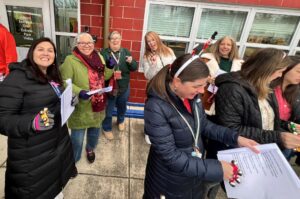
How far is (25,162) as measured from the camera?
1850 millimetres

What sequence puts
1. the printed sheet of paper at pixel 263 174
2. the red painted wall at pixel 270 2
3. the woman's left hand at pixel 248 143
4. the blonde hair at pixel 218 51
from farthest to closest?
the red painted wall at pixel 270 2 < the blonde hair at pixel 218 51 < the woman's left hand at pixel 248 143 < the printed sheet of paper at pixel 263 174

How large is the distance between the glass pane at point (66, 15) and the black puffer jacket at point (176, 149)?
10.3 feet

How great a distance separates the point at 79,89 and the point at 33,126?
91cm

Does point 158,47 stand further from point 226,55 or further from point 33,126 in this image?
point 33,126

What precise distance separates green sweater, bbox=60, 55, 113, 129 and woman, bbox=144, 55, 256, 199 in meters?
1.26

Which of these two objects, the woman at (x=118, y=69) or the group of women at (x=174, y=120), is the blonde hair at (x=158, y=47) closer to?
the woman at (x=118, y=69)

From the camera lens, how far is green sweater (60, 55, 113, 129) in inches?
100

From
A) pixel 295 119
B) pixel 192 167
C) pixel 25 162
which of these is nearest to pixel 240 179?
pixel 192 167

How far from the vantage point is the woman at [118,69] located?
330 centimetres

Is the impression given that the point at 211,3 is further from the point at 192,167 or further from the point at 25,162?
the point at 25,162

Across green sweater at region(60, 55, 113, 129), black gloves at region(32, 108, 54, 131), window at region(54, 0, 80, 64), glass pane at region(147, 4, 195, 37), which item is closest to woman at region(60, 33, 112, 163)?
green sweater at region(60, 55, 113, 129)

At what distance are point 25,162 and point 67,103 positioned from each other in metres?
0.58

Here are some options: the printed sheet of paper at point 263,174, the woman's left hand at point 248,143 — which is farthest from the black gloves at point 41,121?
the woman's left hand at point 248,143

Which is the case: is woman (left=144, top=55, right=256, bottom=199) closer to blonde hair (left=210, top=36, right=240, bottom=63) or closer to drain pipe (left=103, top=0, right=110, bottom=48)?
blonde hair (left=210, top=36, right=240, bottom=63)
